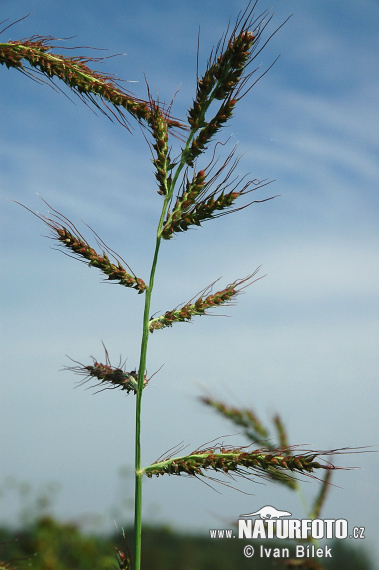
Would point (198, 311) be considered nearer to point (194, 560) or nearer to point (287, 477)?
point (287, 477)

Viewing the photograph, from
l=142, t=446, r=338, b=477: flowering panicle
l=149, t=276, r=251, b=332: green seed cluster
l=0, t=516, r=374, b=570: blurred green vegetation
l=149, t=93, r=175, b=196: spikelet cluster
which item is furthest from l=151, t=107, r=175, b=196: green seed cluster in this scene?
l=0, t=516, r=374, b=570: blurred green vegetation

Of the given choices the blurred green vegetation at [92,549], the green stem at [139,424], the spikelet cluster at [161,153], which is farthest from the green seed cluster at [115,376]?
the blurred green vegetation at [92,549]

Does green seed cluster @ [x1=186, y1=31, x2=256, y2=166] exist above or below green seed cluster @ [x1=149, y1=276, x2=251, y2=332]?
above

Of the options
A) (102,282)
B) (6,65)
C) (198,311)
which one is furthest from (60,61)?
(198,311)

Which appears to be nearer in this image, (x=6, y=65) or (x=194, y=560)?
(x=6, y=65)

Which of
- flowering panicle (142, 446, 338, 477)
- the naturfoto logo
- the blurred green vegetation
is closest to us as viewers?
flowering panicle (142, 446, 338, 477)

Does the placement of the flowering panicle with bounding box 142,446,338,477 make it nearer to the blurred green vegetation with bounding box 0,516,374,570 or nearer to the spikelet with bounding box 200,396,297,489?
the spikelet with bounding box 200,396,297,489

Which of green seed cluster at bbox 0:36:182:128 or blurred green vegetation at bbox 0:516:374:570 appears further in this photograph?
blurred green vegetation at bbox 0:516:374:570

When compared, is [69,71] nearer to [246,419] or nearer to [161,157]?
[161,157]
